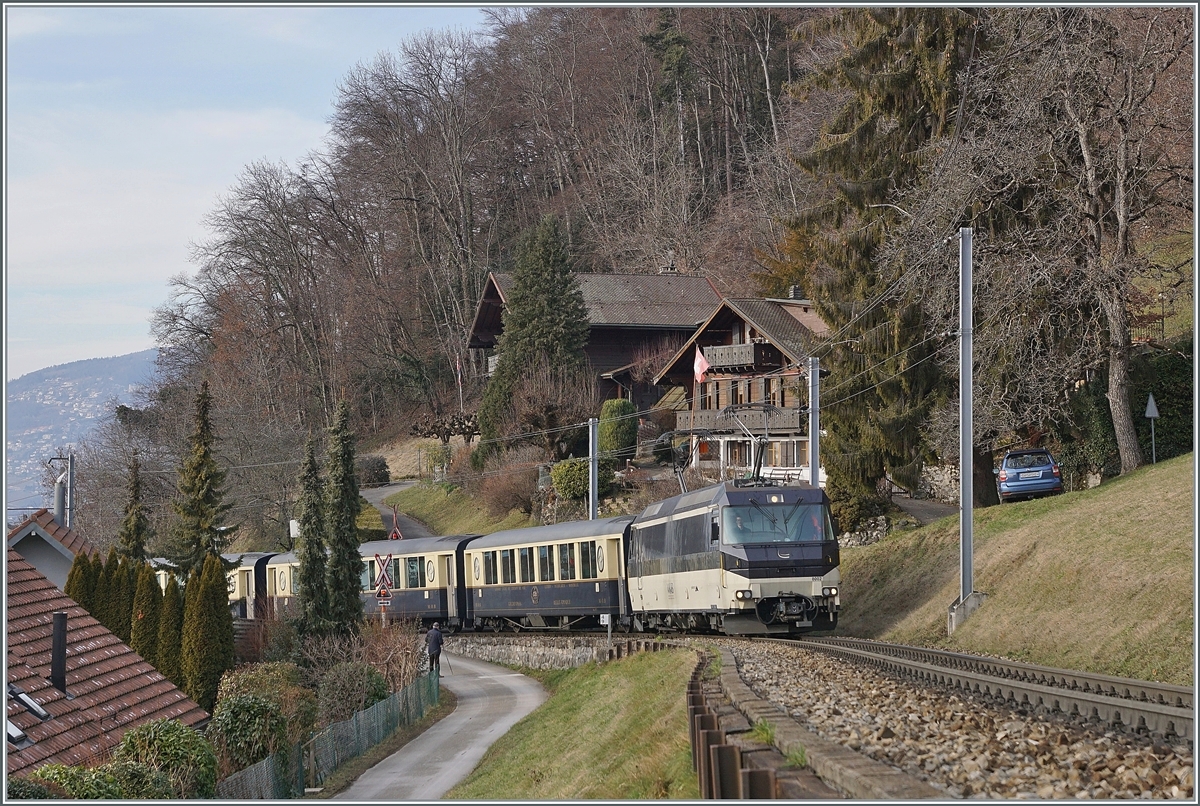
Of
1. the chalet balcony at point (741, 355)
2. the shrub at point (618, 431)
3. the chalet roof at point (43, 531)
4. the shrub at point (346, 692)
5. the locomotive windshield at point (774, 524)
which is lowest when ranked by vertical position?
Answer: the shrub at point (346, 692)

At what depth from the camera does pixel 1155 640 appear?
56.9 ft

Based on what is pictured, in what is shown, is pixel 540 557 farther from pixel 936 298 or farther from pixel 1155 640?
pixel 1155 640

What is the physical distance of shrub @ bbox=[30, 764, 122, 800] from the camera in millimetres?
11875

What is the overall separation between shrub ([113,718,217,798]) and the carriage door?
21587mm

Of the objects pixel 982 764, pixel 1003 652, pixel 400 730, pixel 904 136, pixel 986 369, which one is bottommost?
pixel 400 730

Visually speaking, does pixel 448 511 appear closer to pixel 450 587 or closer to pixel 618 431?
pixel 618 431

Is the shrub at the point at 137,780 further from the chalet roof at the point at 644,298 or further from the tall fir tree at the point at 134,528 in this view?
the chalet roof at the point at 644,298

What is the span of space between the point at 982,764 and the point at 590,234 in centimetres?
7363

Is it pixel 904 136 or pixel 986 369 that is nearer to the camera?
pixel 986 369

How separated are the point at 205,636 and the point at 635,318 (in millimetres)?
40827

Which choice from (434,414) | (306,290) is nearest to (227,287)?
(306,290)

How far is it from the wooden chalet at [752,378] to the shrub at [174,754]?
104ft

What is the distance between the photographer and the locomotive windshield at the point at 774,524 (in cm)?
2252

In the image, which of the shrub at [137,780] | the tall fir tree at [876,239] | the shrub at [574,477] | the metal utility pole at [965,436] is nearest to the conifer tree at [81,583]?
the shrub at [137,780]
